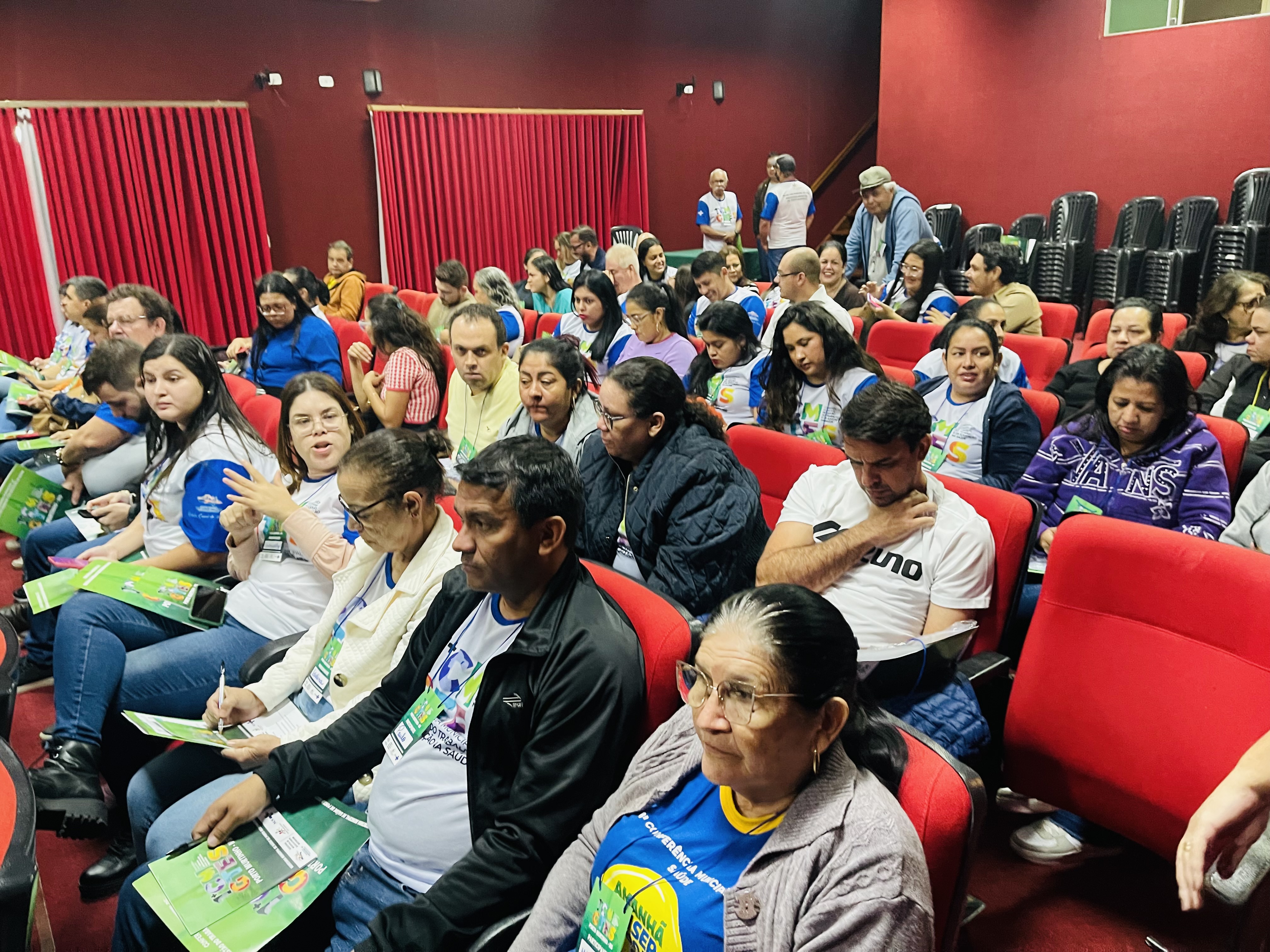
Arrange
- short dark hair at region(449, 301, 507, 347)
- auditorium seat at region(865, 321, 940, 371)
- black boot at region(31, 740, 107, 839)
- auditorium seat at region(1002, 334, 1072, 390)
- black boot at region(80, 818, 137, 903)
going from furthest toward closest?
auditorium seat at region(865, 321, 940, 371) → auditorium seat at region(1002, 334, 1072, 390) → short dark hair at region(449, 301, 507, 347) → black boot at region(80, 818, 137, 903) → black boot at region(31, 740, 107, 839)

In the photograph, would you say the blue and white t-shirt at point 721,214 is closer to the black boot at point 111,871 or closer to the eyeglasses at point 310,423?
the eyeglasses at point 310,423

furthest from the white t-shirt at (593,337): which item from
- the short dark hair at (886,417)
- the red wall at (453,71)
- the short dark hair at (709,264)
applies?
the red wall at (453,71)

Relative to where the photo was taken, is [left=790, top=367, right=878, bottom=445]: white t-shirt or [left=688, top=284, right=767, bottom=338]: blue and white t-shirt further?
[left=688, top=284, right=767, bottom=338]: blue and white t-shirt

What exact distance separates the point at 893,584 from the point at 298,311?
3854mm

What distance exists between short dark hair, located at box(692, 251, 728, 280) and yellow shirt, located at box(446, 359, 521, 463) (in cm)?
209

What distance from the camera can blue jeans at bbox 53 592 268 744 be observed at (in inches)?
90.4

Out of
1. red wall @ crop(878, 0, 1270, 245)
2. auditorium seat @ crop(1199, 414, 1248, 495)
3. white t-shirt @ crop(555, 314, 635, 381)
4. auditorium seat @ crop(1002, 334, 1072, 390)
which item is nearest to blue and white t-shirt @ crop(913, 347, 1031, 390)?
auditorium seat @ crop(1002, 334, 1072, 390)

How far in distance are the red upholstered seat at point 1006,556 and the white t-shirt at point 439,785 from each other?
3.57 feet

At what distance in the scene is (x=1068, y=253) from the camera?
25.8ft

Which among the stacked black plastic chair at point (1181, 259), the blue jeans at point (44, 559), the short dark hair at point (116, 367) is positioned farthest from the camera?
the stacked black plastic chair at point (1181, 259)

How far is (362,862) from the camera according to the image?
1.71 metres

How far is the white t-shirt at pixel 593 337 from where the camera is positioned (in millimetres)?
4730

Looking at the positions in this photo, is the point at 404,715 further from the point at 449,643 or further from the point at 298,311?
the point at 298,311

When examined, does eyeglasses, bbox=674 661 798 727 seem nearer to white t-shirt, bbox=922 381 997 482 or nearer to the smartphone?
the smartphone
